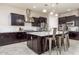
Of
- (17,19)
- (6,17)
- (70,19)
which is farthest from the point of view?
(70,19)

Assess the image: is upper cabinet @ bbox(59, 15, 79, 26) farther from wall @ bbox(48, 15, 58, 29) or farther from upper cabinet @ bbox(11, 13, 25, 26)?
upper cabinet @ bbox(11, 13, 25, 26)

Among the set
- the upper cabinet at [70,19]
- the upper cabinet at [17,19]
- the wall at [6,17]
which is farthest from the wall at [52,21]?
the wall at [6,17]

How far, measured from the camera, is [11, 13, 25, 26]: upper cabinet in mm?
5634

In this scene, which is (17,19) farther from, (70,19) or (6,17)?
(70,19)

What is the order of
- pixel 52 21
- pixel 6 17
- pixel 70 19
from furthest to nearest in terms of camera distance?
pixel 70 19 → pixel 52 21 → pixel 6 17

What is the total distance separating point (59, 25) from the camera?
745 centimetres

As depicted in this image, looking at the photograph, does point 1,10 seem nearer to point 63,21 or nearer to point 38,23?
point 38,23

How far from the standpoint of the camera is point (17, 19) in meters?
5.85

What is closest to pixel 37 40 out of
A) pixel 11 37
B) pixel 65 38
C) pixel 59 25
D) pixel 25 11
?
pixel 65 38

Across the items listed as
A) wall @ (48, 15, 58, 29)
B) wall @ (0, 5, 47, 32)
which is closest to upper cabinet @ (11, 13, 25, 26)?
wall @ (0, 5, 47, 32)

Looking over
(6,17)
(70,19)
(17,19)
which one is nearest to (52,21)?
(70,19)

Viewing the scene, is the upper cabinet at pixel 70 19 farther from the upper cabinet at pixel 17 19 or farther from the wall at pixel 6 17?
the wall at pixel 6 17

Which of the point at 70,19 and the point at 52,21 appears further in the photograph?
the point at 70,19

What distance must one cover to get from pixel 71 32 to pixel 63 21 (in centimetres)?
134
